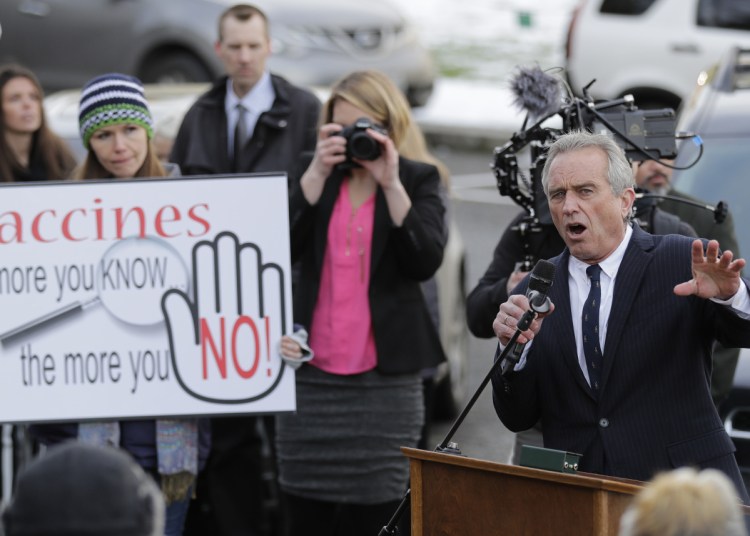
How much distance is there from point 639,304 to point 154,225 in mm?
2010

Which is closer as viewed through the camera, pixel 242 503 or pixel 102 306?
pixel 102 306

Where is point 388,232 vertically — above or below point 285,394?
above

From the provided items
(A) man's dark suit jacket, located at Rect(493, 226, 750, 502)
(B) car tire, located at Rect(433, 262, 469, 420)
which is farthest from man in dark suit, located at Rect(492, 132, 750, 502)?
(B) car tire, located at Rect(433, 262, 469, 420)

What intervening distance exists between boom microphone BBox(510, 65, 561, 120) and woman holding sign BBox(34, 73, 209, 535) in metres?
1.47

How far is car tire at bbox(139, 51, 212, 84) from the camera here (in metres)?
13.3

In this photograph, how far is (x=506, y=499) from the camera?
3760 mm

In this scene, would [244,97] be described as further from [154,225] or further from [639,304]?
[639,304]

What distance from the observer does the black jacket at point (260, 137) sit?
21.8 feet

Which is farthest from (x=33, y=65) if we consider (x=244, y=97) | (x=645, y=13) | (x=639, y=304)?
(x=639, y=304)

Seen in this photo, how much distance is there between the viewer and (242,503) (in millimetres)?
6789

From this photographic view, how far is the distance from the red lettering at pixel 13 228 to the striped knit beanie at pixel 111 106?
49 centimetres

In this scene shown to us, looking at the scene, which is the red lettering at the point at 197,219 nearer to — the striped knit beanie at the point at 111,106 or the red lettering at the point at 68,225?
the red lettering at the point at 68,225

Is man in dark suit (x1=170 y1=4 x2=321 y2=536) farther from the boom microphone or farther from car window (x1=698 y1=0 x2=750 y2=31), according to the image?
car window (x1=698 y1=0 x2=750 y2=31)

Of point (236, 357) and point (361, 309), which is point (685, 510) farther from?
point (361, 309)
